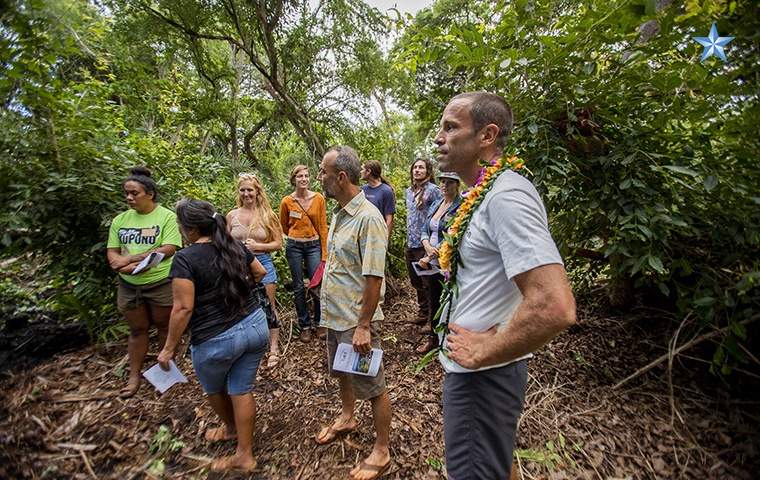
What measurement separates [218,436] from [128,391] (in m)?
1.23

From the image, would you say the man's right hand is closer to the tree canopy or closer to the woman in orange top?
the tree canopy

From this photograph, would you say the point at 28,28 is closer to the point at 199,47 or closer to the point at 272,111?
the point at 199,47

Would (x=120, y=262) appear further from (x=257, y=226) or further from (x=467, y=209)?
(x=467, y=209)

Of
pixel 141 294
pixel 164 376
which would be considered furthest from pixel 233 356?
pixel 141 294

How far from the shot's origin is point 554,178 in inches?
89.1

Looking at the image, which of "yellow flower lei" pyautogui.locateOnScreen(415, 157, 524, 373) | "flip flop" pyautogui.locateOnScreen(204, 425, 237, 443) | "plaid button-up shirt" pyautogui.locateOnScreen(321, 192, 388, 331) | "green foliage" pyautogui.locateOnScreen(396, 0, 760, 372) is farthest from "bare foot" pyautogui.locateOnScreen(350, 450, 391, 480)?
"green foliage" pyautogui.locateOnScreen(396, 0, 760, 372)

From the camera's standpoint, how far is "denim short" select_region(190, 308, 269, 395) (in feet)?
6.88

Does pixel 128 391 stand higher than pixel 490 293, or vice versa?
pixel 490 293

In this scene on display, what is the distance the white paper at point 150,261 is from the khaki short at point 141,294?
0.76 ft

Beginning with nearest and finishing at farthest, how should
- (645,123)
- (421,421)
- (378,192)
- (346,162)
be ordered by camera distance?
1. (346,162)
2. (645,123)
3. (421,421)
4. (378,192)

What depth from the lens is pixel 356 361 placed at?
2.04m

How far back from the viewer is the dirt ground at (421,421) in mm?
2209

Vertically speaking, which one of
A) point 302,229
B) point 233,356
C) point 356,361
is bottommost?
point 356,361

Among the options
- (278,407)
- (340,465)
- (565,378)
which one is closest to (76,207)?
(278,407)
